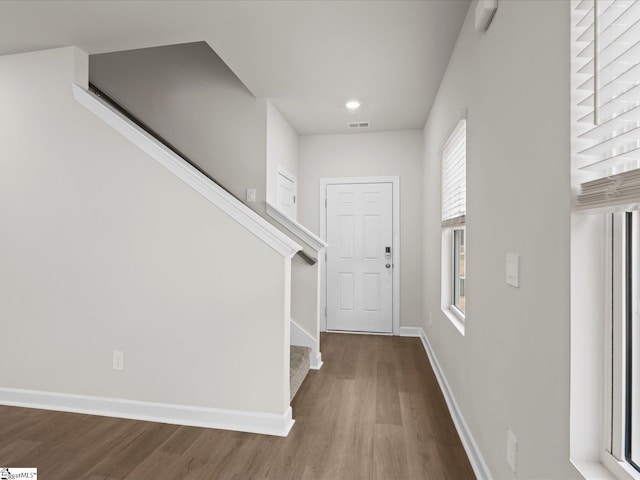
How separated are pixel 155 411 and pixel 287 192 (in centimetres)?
259

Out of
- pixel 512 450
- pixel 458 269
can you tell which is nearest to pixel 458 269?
pixel 458 269

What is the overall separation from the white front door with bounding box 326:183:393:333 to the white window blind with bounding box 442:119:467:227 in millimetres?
1468

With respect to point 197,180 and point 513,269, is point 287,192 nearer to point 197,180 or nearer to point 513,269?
point 197,180

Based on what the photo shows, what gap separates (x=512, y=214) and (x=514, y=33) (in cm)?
69

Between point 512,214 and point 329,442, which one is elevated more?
point 512,214

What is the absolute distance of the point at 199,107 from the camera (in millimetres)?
3545

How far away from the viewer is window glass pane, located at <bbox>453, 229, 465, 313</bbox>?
2.86m

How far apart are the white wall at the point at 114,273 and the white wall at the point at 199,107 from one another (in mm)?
1037

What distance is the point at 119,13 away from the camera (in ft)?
6.93

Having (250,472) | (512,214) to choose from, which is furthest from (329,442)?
(512,214)

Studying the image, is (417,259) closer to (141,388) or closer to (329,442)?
(329,442)

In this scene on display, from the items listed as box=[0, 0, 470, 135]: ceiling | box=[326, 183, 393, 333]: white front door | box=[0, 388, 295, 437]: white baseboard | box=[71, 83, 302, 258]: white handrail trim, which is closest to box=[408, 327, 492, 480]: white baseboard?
box=[0, 388, 295, 437]: white baseboard

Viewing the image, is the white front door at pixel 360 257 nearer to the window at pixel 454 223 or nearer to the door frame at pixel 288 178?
the door frame at pixel 288 178

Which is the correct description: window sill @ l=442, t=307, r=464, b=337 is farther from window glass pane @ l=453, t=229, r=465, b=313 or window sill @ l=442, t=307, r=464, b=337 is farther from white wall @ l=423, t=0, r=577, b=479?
white wall @ l=423, t=0, r=577, b=479
